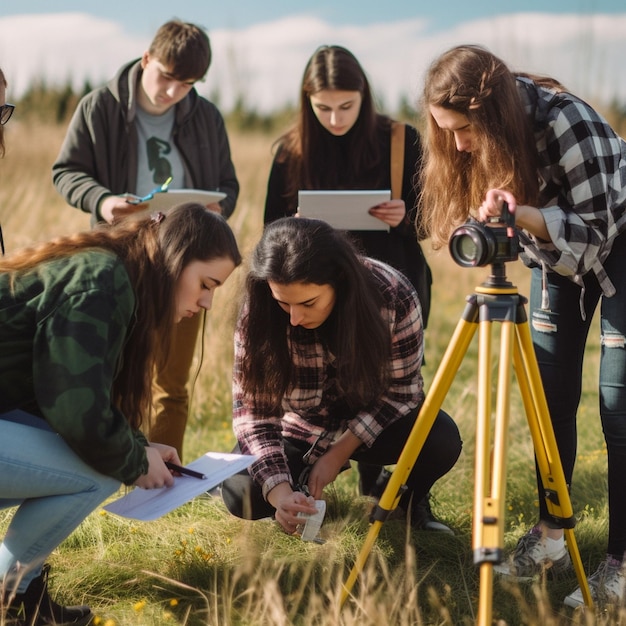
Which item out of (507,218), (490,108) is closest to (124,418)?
(507,218)

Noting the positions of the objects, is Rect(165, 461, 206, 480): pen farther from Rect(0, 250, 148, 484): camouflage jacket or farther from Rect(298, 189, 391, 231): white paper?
Rect(298, 189, 391, 231): white paper

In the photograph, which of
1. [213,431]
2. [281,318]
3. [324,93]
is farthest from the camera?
[213,431]

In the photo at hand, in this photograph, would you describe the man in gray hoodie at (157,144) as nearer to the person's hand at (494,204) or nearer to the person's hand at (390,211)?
the person's hand at (390,211)

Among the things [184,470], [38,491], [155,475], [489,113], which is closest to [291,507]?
[184,470]

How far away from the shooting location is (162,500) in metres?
2.51

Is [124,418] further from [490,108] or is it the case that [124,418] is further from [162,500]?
[490,108]

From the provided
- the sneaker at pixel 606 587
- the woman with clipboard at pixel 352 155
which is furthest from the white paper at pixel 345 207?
the sneaker at pixel 606 587

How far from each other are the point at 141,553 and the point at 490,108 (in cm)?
189

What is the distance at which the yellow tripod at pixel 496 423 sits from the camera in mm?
2055

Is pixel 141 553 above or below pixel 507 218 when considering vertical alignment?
below

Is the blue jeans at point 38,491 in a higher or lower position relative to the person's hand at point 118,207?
lower

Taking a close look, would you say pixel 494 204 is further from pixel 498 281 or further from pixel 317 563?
pixel 317 563

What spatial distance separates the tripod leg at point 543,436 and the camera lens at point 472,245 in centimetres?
25

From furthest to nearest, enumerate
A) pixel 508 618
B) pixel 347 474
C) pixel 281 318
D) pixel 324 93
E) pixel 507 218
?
pixel 347 474
pixel 324 93
pixel 281 318
pixel 508 618
pixel 507 218
